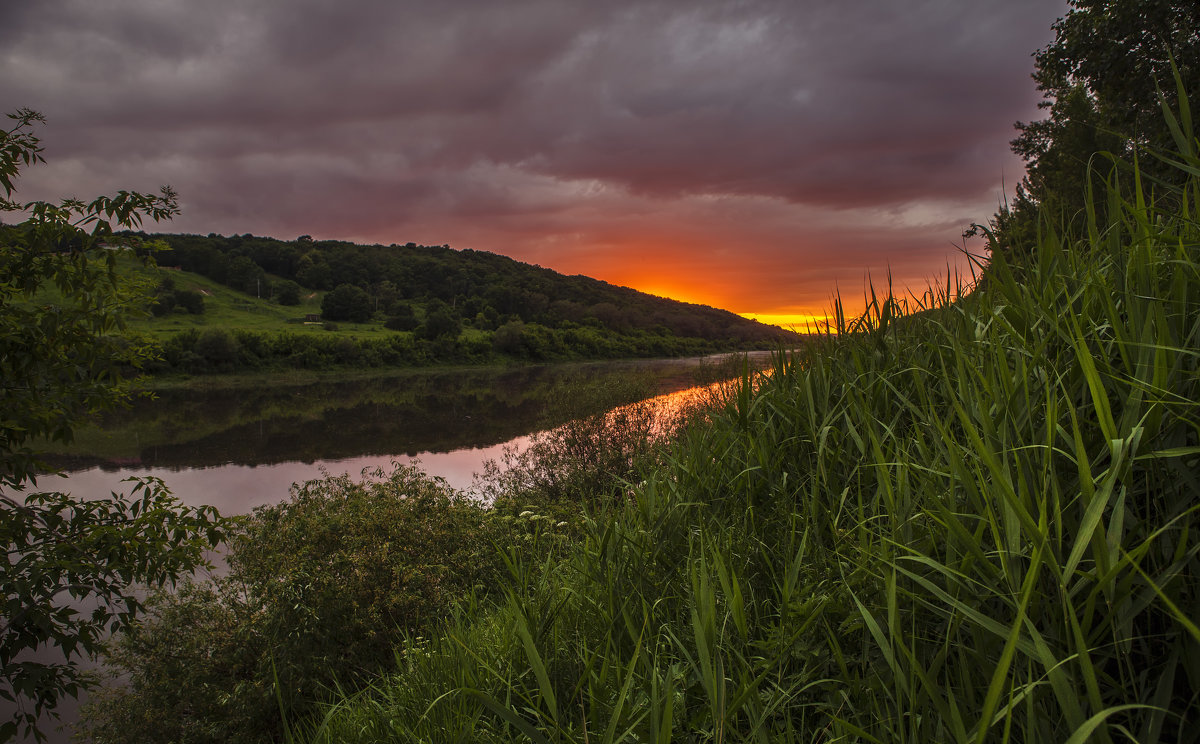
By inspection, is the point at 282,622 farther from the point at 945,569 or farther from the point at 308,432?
the point at 308,432

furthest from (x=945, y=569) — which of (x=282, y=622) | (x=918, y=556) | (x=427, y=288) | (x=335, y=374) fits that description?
(x=427, y=288)

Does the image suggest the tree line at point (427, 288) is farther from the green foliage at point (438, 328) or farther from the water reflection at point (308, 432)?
the water reflection at point (308, 432)

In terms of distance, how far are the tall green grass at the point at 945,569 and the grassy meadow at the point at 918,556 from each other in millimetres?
14

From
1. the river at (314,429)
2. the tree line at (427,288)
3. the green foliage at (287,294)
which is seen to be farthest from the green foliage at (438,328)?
the green foliage at (287,294)

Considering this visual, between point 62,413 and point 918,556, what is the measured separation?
5.51 metres

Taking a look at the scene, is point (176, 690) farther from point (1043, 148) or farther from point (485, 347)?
point (485, 347)

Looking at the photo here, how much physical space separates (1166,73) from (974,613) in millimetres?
18811

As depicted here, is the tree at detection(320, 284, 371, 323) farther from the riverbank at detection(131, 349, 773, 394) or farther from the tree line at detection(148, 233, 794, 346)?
the riverbank at detection(131, 349, 773, 394)

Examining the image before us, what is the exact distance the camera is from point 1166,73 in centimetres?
1382

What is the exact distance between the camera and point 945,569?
1.60 meters

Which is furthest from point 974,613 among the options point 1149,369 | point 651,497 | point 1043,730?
point 651,497

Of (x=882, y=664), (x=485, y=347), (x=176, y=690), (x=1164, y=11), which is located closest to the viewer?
(x=882, y=664)

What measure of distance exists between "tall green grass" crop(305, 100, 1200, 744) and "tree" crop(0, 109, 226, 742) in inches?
80.3

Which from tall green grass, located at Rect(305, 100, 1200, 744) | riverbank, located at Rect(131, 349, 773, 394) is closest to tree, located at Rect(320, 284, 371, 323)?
riverbank, located at Rect(131, 349, 773, 394)
